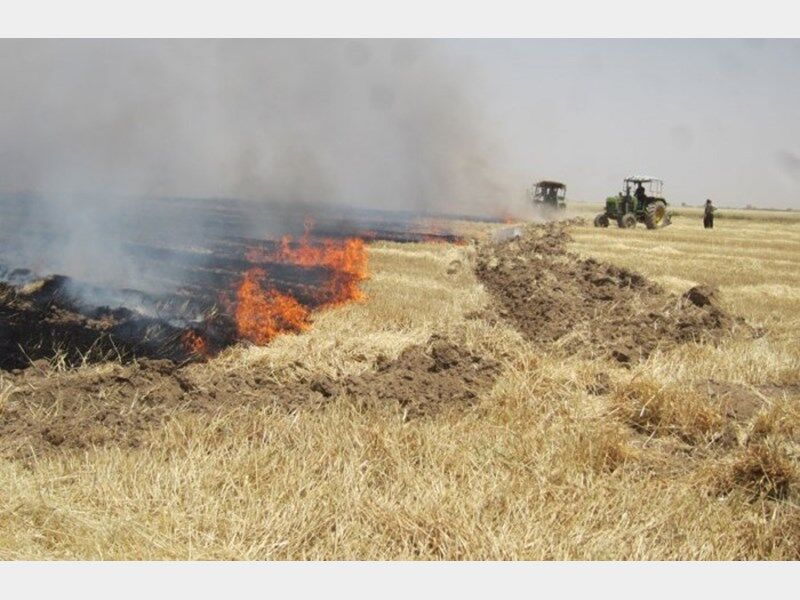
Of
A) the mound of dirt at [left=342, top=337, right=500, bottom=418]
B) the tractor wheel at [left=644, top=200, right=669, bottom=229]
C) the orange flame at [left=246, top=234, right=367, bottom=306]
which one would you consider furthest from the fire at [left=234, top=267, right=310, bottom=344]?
the tractor wheel at [left=644, top=200, right=669, bottom=229]

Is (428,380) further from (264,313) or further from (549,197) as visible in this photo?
(549,197)

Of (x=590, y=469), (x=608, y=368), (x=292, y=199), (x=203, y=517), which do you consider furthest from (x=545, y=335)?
(x=292, y=199)

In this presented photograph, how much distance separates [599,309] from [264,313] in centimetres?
483

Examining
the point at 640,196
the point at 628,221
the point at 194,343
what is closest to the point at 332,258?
the point at 194,343

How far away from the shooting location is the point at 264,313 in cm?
793

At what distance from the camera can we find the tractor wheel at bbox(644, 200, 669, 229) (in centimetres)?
2619

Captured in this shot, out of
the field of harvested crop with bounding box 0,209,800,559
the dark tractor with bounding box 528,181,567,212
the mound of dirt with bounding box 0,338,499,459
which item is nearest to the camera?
the field of harvested crop with bounding box 0,209,800,559

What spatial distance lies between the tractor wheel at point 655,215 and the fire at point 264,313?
2110 centimetres

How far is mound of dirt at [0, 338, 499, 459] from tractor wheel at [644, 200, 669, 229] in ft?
73.4

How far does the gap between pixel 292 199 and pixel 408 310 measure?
7.59 metres

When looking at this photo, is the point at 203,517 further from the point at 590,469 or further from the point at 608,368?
the point at 608,368

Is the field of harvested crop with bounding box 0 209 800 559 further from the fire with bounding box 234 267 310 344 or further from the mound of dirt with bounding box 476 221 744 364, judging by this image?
the fire with bounding box 234 267 310 344

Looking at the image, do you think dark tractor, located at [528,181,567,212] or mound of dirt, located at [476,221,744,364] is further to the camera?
dark tractor, located at [528,181,567,212]

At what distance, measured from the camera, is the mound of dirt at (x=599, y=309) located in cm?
739
